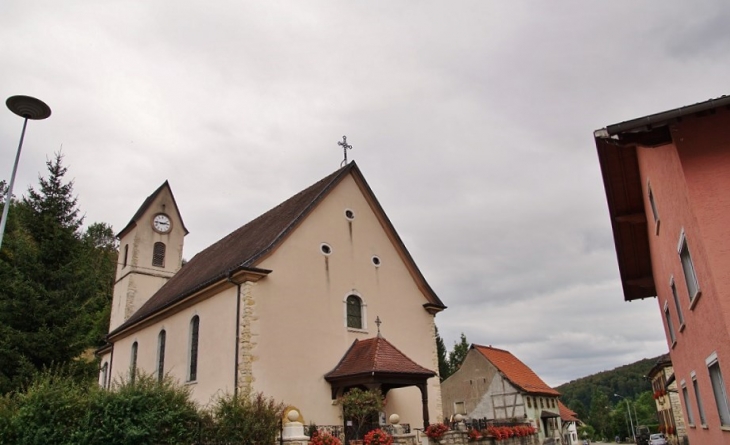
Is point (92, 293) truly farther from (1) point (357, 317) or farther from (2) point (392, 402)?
(2) point (392, 402)

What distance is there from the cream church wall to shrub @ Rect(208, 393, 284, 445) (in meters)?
3.62

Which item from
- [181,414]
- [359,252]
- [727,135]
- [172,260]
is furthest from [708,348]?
[172,260]

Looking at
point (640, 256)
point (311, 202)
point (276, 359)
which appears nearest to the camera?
point (640, 256)

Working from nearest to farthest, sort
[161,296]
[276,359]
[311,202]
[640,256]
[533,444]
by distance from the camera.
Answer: [640,256], [276,359], [311,202], [533,444], [161,296]

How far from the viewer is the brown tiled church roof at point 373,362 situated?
1608cm

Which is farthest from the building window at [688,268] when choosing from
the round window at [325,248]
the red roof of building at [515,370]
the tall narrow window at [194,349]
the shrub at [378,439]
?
the red roof of building at [515,370]

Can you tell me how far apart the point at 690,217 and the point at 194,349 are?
15.9 m

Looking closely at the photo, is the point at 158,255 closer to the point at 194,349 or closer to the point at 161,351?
the point at 161,351

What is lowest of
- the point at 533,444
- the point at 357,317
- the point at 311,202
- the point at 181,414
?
the point at 533,444

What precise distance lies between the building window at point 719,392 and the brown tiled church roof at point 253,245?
39.4 feet

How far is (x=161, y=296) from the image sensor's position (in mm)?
25859

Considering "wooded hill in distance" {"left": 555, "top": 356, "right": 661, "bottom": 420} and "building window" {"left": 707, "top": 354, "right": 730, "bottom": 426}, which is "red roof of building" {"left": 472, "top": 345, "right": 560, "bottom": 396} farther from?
"wooded hill in distance" {"left": 555, "top": 356, "right": 661, "bottom": 420}

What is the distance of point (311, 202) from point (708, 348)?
13.0 m

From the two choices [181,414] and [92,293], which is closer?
[181,414]
